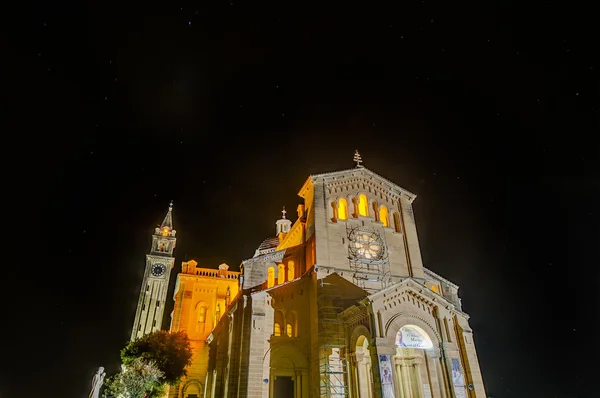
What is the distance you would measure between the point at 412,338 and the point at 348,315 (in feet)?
14.3

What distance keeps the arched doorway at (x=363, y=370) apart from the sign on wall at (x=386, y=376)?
279 cm

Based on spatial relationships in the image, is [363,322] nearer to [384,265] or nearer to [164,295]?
[384,265]

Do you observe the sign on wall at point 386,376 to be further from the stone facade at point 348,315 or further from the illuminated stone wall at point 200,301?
the illuminated stone wall at point 200,301

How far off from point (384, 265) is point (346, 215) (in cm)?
515

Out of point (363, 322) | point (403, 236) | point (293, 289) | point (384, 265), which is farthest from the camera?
point (403, 236)

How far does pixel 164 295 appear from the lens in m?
60.1

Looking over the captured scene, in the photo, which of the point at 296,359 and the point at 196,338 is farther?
the point at 196,338

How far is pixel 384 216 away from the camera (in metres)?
32.1

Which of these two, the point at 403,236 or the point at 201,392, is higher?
the point at 403,236

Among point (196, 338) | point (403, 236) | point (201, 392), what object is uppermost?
point (403, 236)

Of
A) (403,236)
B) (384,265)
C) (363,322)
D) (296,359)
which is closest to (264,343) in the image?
(296,359)

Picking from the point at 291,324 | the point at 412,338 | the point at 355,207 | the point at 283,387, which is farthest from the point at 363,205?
the point at 283,387

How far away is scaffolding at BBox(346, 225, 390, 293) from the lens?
27.8m

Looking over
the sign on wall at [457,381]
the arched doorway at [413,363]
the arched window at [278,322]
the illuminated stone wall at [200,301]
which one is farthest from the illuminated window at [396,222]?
the illuminated stone wall at [200,301]
